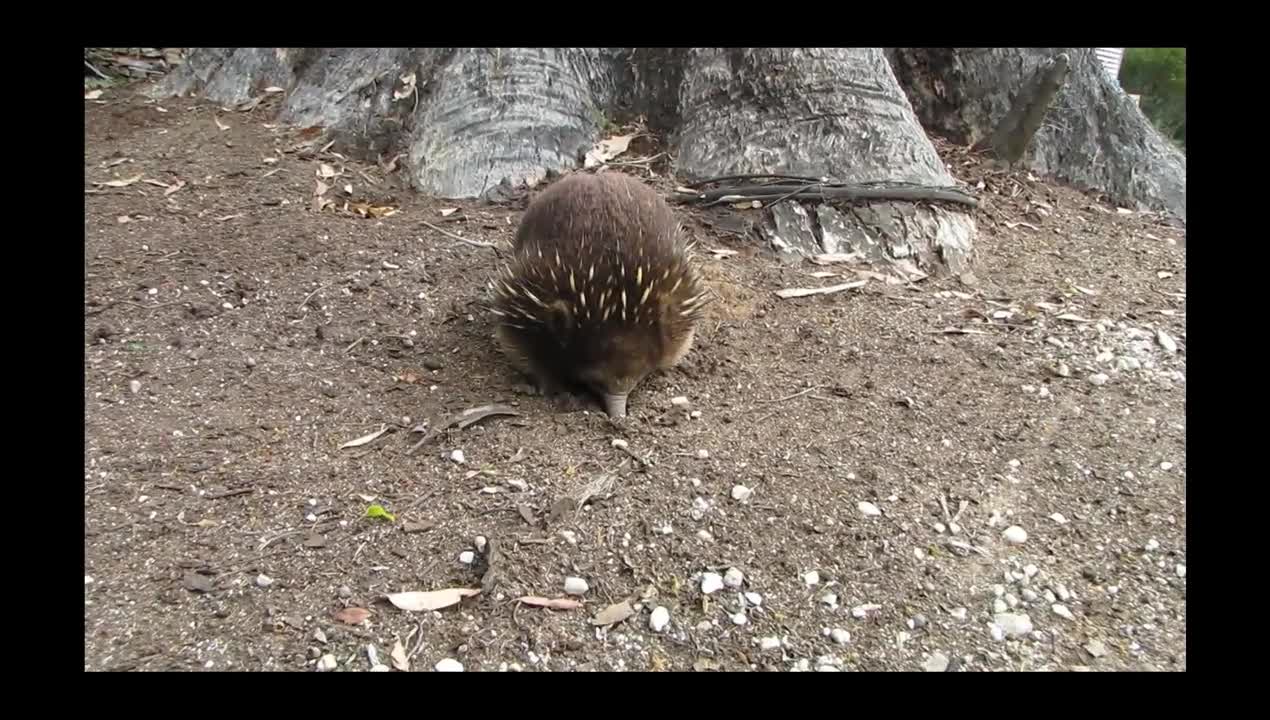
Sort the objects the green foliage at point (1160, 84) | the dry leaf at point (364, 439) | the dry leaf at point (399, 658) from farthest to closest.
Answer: the green foliage at point (1160, 84)
the dry leaf at point (364, 439)
the dry leaf at point (399, 658)

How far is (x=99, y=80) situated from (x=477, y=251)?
3.39 meters

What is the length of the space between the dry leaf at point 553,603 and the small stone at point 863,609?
67 centimetres

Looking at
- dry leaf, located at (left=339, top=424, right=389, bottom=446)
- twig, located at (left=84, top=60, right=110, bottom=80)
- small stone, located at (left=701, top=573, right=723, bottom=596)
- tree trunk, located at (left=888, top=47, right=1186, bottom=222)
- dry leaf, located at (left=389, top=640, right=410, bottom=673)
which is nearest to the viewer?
dry leaf, located at (left=389, top=640, right=410, bottom=673)

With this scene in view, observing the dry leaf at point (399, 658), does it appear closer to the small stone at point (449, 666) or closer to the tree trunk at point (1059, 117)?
the small stone at point (449, 666)

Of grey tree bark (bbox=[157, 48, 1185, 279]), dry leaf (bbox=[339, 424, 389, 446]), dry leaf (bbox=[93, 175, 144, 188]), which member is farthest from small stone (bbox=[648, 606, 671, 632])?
dry leaf (bbox=[93, 175, 144, 188])

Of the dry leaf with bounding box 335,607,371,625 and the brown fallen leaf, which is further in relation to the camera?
the brown fallen leaf

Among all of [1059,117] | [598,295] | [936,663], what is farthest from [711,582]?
[1059,117]

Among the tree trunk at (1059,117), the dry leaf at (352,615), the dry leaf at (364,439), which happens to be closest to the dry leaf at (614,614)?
the dry leaf at (352,615)

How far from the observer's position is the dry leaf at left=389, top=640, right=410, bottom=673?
5.95ft

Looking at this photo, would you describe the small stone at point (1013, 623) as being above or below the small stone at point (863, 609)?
above

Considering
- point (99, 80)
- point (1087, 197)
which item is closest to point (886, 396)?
point (1087, 197)

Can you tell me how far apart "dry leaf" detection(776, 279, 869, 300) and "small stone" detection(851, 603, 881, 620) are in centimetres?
174

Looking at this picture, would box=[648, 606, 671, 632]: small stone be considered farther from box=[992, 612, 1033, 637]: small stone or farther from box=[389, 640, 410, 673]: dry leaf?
box=[992, 612, 1033, 637]: small stone

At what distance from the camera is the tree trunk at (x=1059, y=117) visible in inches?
187
